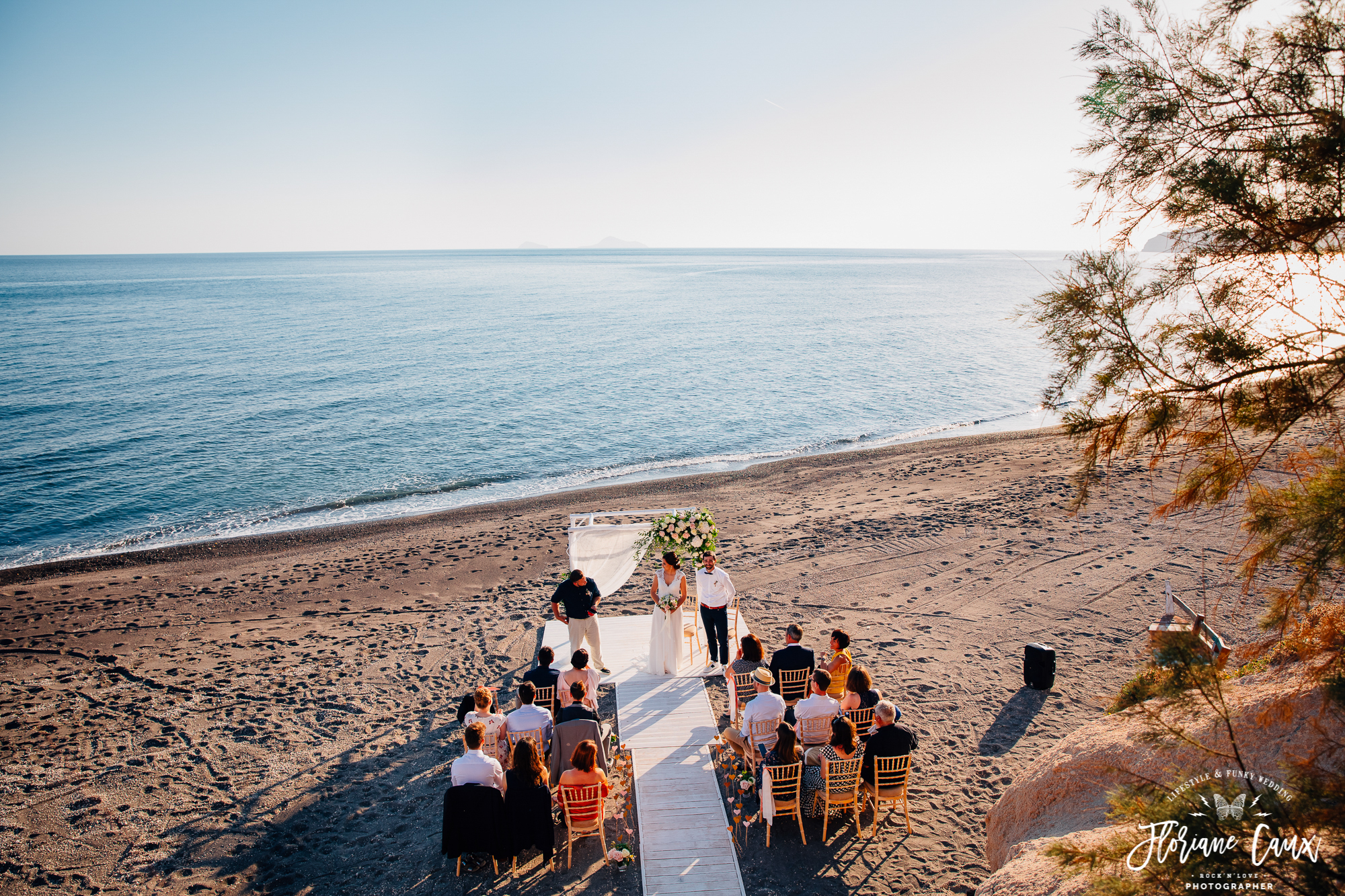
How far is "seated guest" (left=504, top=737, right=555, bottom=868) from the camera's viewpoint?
678 cm

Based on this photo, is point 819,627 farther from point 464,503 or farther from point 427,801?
point 464,503

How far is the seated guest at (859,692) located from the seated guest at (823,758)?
45cm

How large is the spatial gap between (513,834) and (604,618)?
19.8ft

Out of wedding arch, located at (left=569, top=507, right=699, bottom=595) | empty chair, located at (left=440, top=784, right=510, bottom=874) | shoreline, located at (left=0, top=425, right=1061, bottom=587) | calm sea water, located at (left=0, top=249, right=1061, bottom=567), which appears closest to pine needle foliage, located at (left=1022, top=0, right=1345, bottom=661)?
calm sea water, located at (left=0, top=249, right=1061, bottom=567)

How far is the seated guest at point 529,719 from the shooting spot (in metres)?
7.47

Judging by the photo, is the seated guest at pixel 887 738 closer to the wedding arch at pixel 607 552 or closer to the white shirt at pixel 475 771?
the white shirt at pixel 475 771

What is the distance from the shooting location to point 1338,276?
13.3ft

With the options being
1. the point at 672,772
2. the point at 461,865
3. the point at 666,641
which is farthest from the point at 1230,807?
the point at 666,641

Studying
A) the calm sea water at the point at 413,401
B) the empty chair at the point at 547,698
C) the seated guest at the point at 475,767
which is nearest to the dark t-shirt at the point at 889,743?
the empty chair at the point at 547,698

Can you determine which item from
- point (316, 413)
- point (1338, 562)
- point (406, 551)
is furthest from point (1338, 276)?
point (316, 413)

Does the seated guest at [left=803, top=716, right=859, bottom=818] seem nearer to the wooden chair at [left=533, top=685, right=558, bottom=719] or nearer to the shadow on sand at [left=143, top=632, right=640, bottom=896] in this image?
the shadow on sand at [left=143, top=632, right=640, bottom=896]

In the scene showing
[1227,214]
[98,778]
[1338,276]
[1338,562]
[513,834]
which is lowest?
[98,778]

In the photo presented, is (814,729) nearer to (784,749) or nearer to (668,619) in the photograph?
(784,749)

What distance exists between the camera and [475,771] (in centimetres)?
678
